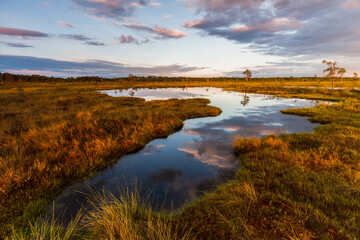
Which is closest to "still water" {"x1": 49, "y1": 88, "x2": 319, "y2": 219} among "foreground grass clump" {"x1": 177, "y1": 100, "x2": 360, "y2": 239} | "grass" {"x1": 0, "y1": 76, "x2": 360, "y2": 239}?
"grass" {"x1": 0, "y1": 76, "x2": 360, "y2": 239}

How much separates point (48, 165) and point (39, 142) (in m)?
3.03

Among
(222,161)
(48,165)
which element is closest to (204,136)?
(222,161)

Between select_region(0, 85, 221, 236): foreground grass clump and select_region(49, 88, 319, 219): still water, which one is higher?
select_region(0, 85, 221, 236): foreground grass clump

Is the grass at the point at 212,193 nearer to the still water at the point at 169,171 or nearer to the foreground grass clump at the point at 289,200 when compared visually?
the foreground grass clump at the point at 289,200

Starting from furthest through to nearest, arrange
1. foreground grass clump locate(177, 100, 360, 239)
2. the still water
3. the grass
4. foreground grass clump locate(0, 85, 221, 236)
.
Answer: the still water → foreground grass clump locate(0, 85, 221, 236) → the grass → foreground grass clump locate(177, 100, 360, 239)

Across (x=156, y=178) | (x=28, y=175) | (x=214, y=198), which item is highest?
(x=28, y=175)

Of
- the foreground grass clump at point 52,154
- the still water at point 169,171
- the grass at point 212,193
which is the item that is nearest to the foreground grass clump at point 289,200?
the grass at point 212,193

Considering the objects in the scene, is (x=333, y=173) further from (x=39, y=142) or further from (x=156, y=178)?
(x=39, y=142)

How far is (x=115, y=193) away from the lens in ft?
21.3

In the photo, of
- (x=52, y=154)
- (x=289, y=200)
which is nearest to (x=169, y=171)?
(x=289, y=200)

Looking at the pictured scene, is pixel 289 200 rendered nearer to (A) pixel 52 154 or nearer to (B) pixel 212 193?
(B) pixel 212 193

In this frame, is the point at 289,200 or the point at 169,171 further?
the point at 169,171

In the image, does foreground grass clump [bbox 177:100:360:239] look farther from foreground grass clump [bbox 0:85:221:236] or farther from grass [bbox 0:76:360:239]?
foreground grass clump [bbox 0:85:221:236]

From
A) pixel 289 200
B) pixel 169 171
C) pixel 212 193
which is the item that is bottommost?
pixel 169 171
